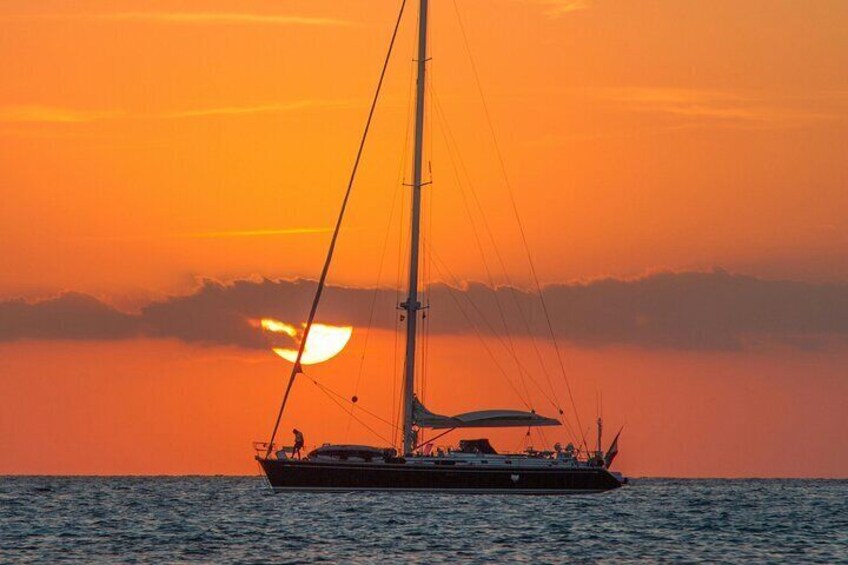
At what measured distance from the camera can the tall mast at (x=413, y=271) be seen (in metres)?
104

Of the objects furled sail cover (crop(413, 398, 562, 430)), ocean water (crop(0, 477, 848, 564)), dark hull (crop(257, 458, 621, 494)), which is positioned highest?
furled sail cover (crop(413, 398, 562, 430))

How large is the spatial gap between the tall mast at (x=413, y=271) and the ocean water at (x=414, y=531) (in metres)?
5.92

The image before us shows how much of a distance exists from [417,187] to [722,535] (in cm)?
2883

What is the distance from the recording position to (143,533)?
8838cm

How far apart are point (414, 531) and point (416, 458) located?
16566 mm

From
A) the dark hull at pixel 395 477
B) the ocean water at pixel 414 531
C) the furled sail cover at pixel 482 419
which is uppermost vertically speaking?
the furled sail cover at pixel 482 419

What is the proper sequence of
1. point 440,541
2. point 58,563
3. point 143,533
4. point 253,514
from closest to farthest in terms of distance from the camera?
point 58,563
point 440,541
point 143,533
point 253,514

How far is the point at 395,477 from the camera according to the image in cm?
10356

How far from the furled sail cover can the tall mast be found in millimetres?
861

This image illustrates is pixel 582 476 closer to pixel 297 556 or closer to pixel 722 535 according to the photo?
pixel 722 535

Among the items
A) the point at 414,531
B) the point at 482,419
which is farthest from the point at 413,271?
the point at 414,531

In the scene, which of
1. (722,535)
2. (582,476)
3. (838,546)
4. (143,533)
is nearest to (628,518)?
(582,476)

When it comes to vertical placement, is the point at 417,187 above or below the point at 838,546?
above

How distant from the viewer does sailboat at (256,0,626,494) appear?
4080 inches
